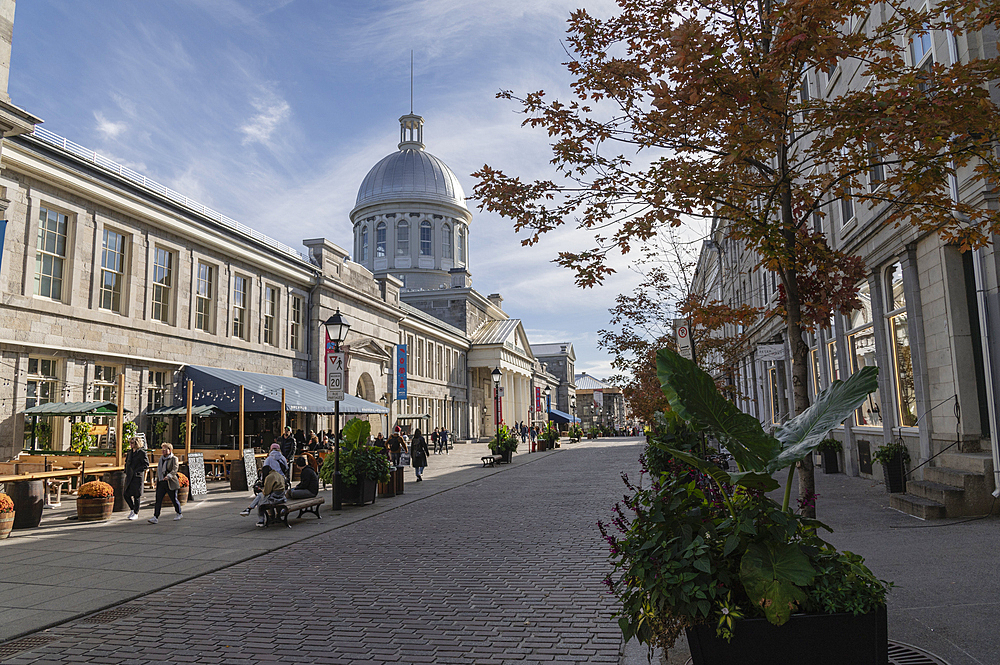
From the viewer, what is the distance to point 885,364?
585 inches

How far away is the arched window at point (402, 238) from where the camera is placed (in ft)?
264

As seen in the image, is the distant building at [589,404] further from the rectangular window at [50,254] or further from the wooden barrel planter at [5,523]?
the wooden barrel planter at [5,523]

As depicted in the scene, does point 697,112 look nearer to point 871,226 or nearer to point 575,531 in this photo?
point 575,531

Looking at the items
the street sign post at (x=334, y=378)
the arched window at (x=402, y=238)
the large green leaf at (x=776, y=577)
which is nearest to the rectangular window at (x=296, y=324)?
the street sign post at (x=334, y=378)

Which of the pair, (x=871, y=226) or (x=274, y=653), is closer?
(x=274, y=653)

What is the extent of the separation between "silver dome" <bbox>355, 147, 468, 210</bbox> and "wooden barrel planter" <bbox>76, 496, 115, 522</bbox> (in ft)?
230

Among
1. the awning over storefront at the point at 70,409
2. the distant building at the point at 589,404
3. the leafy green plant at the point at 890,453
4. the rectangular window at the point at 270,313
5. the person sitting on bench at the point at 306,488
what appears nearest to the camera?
the leafy green plant at the point at 890,453

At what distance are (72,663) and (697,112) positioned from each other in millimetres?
7389

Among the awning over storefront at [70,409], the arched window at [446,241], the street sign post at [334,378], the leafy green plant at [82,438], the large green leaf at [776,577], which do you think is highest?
the arched window at [446,241]

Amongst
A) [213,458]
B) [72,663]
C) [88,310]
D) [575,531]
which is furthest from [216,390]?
[72,663]

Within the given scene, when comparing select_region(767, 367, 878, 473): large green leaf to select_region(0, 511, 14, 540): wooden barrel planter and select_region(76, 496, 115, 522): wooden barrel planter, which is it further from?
select_region(76, 496, 115, 522): wooden barrel planter

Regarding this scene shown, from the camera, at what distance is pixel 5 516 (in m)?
11.6

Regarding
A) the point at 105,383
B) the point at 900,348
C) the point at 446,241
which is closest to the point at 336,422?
the point at 105,383

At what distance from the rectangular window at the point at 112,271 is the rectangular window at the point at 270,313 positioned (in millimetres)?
7839
